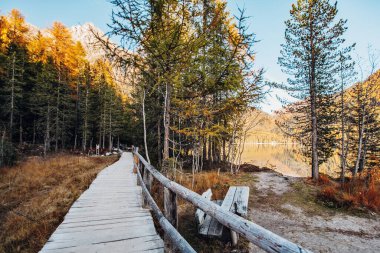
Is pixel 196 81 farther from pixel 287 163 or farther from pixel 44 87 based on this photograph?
pixel 287 163

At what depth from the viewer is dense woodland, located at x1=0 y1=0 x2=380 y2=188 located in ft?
19.2

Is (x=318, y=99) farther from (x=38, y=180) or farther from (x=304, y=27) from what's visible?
(x=38, y=180)

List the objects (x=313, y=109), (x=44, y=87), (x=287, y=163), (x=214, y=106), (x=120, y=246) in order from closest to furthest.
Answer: (x=120, y=246) < (x=214, y=106) < (x=313, y=109) < (x=44, y=87) < (x=287, y=163)

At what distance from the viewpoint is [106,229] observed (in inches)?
154

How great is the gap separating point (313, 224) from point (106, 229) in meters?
6.04

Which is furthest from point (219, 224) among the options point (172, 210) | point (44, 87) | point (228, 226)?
point (44, 87)

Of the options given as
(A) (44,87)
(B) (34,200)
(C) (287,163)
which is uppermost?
(A) (44,87)

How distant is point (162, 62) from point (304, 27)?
1228 centimetres

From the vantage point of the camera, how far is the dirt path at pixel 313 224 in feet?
15.6

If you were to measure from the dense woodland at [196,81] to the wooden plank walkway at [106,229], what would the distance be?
184cm

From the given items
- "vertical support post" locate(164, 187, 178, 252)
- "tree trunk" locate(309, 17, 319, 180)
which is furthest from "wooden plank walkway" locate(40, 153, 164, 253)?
"tree trunk" locate(309, 17, 319, 180)

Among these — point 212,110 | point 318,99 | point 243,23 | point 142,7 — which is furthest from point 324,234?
point 318,99

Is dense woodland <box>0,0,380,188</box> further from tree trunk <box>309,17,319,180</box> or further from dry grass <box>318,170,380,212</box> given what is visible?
dry grass <box>318,170,380,212</box>

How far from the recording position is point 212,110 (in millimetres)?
6934
